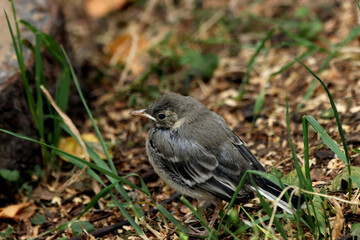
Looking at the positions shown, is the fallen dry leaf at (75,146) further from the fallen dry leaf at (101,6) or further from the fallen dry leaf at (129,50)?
the fallen dry leaf at (101,6)

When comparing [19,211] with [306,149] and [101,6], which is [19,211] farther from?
[101,6]

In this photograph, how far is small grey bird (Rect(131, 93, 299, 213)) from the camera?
3451mm

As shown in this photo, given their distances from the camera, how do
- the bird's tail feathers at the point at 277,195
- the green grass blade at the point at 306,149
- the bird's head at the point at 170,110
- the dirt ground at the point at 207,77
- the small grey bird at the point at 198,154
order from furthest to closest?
the dirt ground at the point at 207,77 → the bird's head at the point at 170,110 → the small grey bird at the point at 198,154 → the bird's tail feathers at the point at 277,195 → the green grass blade at the point at 306,149

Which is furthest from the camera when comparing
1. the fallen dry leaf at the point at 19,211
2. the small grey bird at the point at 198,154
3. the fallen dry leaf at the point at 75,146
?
the fallen dry leaf at the point at 75,146

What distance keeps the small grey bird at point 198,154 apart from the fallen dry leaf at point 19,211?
119cm

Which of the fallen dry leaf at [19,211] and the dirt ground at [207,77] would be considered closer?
the fallen dry leaf at [19,211]

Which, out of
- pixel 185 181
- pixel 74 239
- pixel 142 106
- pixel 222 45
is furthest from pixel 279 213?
pixel 222 45

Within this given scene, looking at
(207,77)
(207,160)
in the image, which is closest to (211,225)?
(207,160)

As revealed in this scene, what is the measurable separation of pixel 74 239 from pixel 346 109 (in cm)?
266

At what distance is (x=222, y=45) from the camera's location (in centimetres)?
658

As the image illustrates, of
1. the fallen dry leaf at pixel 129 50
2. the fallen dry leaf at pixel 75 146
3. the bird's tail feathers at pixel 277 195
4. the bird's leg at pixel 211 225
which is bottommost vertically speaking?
the bird's leg at pixel 211 225

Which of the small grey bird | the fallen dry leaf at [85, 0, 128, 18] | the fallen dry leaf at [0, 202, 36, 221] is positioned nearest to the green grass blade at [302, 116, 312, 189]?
Result: the small grey bird

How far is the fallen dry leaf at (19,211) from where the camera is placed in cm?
406

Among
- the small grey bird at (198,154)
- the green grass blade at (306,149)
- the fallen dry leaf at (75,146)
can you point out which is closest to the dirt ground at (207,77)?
the fallen dry leaf at (75,146)
